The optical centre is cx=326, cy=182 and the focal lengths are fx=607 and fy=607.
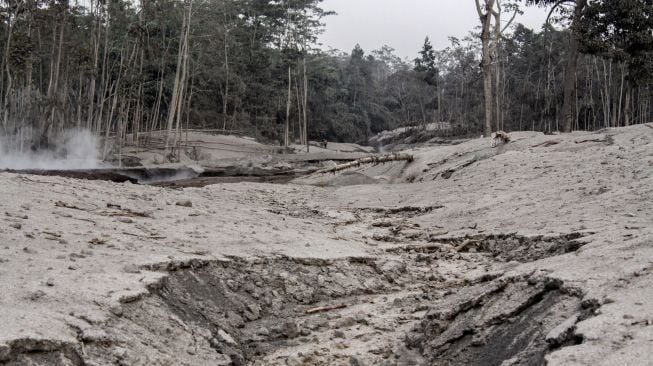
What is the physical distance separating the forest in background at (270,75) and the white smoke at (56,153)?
0.70 feet

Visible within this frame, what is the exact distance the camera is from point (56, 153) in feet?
67.1

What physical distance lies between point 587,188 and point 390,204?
3.06 metres

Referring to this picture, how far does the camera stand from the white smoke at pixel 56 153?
58.0 ft

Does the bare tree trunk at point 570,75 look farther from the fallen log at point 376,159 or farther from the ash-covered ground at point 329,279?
the ash-covered ground at point 329,279

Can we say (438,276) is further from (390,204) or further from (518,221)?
(390,204)

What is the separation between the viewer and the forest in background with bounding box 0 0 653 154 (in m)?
20.0

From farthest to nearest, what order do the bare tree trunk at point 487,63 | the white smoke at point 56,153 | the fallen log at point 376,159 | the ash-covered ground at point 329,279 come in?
the white smoke at point 56,153
the bare tree trunk at point 487,63
the fallen log at point 376,159
the ash-covered ground at point 329,279

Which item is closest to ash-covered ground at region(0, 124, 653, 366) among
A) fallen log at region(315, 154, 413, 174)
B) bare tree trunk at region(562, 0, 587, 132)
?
fallen log at region(315, 154, 413, 174)

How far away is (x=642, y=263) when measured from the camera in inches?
131

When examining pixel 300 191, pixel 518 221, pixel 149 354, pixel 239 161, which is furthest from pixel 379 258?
pixel 239 161

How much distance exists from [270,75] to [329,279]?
36.4 m

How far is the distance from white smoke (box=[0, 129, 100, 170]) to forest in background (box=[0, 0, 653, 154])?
0.70 ft

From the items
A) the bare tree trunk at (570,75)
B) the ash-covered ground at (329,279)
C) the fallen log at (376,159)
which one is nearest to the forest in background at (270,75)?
the bare tree trunk at (570,75)

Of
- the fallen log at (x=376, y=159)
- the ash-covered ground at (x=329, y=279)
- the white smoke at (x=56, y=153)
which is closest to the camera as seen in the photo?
the ash-covered ground at (x=329, y=279)
